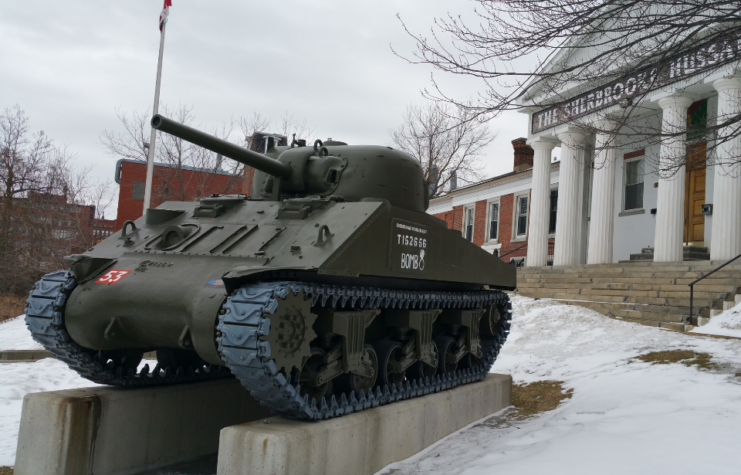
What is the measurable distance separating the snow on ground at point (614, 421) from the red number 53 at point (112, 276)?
9.30 feet

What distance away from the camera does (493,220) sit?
91.6 ft

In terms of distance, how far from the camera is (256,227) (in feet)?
19.3

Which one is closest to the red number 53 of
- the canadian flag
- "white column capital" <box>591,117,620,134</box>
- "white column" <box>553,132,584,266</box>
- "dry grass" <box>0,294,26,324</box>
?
"white column capital" <box>591,117,620,134</box>

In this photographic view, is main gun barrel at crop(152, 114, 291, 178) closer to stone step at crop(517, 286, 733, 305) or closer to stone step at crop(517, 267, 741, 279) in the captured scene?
stone step at crop(517, 286, 733, 305)

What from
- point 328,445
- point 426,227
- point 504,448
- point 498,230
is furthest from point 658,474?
point 498,230

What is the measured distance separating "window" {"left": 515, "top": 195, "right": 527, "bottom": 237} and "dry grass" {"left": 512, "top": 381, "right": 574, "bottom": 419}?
A: 17.1 meters

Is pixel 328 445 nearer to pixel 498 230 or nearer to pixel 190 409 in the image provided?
pixel 190 409

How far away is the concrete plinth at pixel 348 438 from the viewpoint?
4516mm

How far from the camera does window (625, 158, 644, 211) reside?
64.6 feet

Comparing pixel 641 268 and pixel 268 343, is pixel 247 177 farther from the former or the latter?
pixel 268 343

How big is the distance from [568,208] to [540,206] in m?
1.41

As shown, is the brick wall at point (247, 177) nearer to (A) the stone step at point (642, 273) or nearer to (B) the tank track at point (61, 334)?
(A) the stone step at point (642, 273)

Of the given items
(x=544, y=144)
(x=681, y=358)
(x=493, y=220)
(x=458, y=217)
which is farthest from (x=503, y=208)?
(x=681, y=358)

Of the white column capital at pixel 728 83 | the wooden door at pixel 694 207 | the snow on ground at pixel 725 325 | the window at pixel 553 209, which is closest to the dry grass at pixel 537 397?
the snow on ground at pixel 725 325
